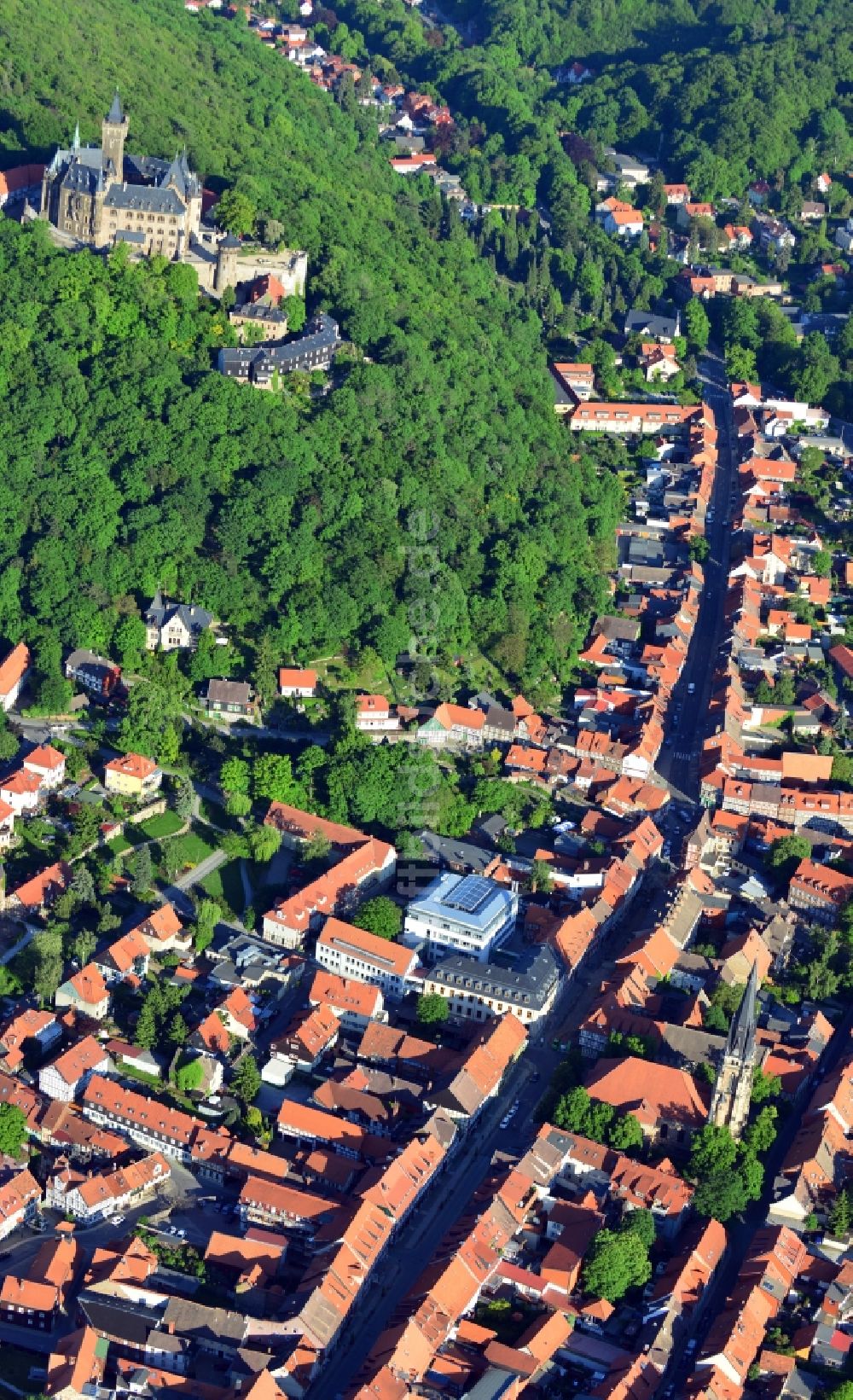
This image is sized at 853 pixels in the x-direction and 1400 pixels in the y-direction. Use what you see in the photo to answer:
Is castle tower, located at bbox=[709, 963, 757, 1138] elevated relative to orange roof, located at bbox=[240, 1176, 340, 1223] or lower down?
elevated

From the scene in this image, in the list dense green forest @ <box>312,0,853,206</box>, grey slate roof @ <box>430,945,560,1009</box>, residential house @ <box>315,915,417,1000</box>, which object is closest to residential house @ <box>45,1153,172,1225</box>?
residential house @ <box>315,915,417,1000</box>

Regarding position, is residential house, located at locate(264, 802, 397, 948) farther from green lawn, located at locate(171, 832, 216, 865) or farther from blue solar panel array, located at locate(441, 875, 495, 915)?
blue solar panel array, located at locate(441, 875, 495, 915)

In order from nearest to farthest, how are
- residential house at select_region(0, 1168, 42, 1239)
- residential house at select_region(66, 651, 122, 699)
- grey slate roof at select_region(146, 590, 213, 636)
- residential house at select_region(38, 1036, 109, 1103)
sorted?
residential house at select_region(0, 1168, 42, 1239), residential house at select_region(38, 1036, 109, 1103), residential house at select_region(66, 651, 122, 699), grey slate roof at select_region(146, 590, 213, 636)

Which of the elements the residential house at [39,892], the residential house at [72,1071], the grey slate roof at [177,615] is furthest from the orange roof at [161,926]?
the grey slate roof at [177,615]

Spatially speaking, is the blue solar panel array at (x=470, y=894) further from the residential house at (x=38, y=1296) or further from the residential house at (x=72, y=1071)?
the residential house at (x=38, y=1296)

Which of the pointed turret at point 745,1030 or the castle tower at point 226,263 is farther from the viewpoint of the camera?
the castle tower at point 226,263

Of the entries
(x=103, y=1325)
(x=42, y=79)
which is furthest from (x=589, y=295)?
(x=103, y=1325)

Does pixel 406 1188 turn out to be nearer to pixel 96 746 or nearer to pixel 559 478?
pixel 96 746

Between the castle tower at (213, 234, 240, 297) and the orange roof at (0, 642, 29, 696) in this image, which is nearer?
the orange roof at (0, 642, 29, 696)
